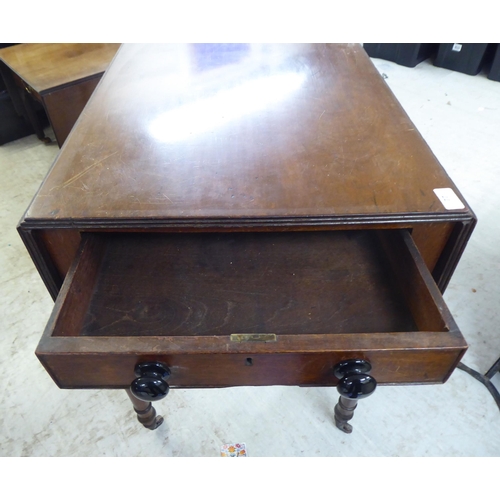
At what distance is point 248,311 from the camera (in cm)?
70

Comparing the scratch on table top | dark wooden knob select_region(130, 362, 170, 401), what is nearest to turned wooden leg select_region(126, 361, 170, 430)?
dark wooden knob select_region(130, 362, 170, 401)

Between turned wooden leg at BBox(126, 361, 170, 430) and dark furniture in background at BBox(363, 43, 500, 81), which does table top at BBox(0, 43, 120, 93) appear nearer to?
turned wooden leg at BBox(126, 361, 170, 430)

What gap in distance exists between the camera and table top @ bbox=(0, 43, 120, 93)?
1.44 m

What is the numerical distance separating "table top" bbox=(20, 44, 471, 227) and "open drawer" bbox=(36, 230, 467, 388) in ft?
0.31

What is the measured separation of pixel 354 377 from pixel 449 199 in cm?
31

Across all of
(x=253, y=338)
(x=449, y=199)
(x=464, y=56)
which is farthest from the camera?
(x=464, y=56)

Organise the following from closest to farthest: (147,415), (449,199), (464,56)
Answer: (449,199)
(147,415)
(464,56)

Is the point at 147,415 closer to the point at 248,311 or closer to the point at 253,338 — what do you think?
the point at 248,311

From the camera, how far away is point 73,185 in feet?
2.20

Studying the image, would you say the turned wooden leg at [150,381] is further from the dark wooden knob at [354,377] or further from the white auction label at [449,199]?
the white auction label at [449,199]

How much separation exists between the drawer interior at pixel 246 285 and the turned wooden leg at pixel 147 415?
0.23 metres

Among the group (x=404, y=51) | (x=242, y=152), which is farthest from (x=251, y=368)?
(x=404, y=51)

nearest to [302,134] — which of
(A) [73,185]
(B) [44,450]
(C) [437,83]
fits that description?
(A) [73,185]

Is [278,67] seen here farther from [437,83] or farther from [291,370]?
[437,83]
